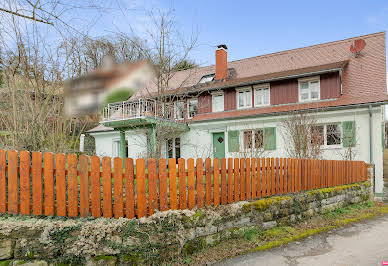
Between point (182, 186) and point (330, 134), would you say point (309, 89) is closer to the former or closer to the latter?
point (330, 134)

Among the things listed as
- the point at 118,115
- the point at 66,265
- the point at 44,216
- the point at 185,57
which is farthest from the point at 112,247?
the point at 118,115

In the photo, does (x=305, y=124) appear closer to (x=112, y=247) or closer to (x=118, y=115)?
(x=112, y=247)

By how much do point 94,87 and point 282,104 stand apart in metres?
11.4

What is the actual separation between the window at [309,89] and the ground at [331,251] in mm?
8771

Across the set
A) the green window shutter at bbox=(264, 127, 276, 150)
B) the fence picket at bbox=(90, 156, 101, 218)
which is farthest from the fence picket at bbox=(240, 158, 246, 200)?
the green window shutter at bbox=(264, 127, 276, 150)

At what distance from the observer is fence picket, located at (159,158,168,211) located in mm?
3551

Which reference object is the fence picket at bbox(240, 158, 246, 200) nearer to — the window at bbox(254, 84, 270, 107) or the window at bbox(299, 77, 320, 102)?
the window at bbox(299, 77, 320, 102)

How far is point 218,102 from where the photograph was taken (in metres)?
15.4

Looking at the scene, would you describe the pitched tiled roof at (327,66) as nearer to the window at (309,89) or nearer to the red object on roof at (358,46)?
the red object on roof at (358,46)

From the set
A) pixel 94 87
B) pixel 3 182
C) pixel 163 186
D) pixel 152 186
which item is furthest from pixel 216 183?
pixel 3 182

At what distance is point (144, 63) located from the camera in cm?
571

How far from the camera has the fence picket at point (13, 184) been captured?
10.6ft

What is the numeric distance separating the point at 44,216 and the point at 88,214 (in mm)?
567

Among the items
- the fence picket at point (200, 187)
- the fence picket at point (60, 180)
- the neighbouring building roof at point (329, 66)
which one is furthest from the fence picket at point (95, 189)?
the neighbouring building roof at point (329, 66)
